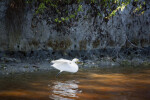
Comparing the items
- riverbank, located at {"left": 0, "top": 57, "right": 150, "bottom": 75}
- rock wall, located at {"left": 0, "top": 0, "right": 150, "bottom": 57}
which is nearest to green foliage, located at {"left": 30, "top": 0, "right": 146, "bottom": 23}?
rock wall, located at {"left": 0, "top": 0, "right": 150, "bottom": 57}

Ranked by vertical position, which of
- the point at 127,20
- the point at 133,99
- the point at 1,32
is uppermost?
the point at 127,20

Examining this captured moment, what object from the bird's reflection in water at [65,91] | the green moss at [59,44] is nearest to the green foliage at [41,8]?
the green moss at [59,44]

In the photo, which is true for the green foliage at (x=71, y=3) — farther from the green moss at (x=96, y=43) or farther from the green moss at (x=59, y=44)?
the green moss at (x=96, y=43)

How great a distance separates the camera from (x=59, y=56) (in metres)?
9.39

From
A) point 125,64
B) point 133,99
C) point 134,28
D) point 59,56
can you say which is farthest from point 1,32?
point 134,28

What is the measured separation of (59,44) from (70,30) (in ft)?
3.09

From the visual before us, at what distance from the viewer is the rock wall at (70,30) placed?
27.6ft

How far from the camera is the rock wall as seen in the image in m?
8.40

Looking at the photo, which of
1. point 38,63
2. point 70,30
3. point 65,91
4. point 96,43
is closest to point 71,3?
point 70,30

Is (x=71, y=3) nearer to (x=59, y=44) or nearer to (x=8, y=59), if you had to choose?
(x=59, y=44)

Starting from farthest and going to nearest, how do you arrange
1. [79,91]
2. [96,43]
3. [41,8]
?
[96,43]
[41,8]
[79,91]

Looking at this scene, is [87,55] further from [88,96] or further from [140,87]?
[88,96]

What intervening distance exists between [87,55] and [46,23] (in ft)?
8.88

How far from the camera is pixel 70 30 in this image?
9742mm
